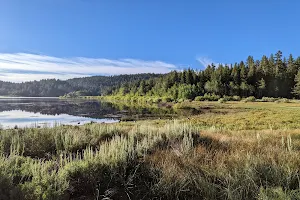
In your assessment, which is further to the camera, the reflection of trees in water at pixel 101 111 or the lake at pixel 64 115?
the reflection of trees in water at pixel 101 111

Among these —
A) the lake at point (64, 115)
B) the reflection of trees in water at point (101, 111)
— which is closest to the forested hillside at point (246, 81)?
Answer: the reflection of trees in water at point (101, 111)

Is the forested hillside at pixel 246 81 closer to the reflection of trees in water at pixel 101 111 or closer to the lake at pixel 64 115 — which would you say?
the reflection of trees in water at pixel 101 111

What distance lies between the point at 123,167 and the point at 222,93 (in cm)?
7746

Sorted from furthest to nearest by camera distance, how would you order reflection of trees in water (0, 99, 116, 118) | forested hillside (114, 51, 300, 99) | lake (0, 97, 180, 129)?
forested hillside (114, 51, 300, 99) < reflection of trees in water (0, 99, 116, 118) < lake (0, 97, 180, 129)

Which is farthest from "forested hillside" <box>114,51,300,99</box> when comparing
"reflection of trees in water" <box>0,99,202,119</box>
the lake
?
the lake

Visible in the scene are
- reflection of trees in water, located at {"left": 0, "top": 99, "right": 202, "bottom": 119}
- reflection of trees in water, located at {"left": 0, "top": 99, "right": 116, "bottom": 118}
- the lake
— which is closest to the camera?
the lake

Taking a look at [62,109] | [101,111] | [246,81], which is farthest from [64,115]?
[246,81]

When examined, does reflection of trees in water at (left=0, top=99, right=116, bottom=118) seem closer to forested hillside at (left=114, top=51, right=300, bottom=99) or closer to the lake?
the lake

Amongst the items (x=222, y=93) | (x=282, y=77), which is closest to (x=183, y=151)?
(x=222, y=93)

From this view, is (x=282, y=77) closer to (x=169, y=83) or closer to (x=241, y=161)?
(x=169, y=83)

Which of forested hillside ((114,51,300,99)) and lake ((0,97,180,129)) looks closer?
lake ((0,97,180,129))

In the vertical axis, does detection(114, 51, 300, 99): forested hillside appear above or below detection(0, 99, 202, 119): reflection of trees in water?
above

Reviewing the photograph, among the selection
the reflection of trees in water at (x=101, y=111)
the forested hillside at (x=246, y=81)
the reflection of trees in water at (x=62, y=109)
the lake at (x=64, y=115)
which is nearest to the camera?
the lake at (x=64, y=115)

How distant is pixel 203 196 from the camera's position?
406 centimetres
